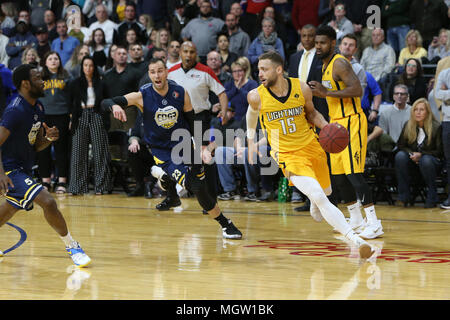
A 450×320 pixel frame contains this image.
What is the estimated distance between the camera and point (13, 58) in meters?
14.5

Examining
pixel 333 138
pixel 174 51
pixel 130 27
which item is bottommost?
pixel 333 138

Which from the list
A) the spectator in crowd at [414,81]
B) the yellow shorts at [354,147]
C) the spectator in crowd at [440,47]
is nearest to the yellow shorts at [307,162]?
the yellow shorts at [354,147]

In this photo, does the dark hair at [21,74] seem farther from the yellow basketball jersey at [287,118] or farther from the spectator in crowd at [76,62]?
the spectator in crowd at [76,62]

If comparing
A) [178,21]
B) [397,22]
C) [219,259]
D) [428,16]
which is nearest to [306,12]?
[397,22]

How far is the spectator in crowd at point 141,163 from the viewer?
11055 millimetres

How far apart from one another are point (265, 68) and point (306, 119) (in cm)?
67

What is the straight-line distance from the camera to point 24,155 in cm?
594

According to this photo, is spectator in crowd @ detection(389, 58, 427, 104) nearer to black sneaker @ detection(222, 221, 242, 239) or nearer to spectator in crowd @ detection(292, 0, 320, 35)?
spectator in crowd @ detection(292, 0, 320, 35)

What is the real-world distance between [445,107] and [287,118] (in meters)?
3.93

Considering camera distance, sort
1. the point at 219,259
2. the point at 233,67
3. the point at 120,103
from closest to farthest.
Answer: the point at 219,259 < the point at 120,103 < the point at 233,67

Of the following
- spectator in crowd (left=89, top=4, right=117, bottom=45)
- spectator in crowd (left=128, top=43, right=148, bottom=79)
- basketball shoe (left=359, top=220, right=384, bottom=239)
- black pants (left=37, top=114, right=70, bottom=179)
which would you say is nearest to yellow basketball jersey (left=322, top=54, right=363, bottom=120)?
basketball shoe (left=359, top=220, right=384, bottom=239)

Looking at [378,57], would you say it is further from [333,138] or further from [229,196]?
[333,138]

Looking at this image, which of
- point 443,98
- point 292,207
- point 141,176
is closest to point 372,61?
point 443,98
